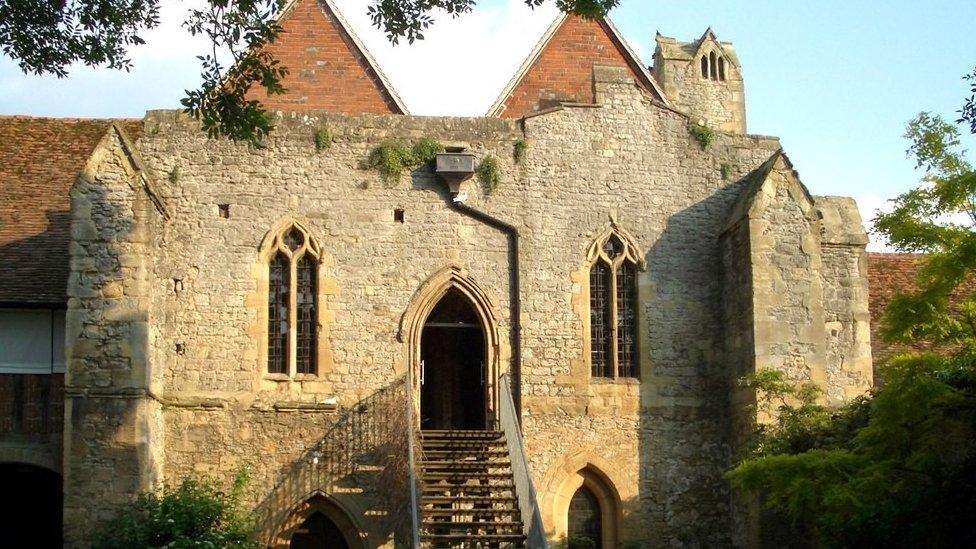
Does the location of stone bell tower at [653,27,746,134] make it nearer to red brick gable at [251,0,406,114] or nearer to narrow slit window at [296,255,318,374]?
red brick gable at [251,0,406,114]

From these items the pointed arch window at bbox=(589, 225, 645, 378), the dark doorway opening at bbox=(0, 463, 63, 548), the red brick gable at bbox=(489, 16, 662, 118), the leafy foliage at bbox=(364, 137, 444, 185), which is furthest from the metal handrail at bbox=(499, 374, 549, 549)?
the red brick gable at bbox=(489, 16, 662, 118)

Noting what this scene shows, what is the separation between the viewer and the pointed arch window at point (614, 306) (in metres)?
22.0

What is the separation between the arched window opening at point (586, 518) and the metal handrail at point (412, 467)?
9.67 ft

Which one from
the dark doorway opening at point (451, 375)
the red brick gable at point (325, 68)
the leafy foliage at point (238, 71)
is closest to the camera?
the leafy foliage at point (238, 71)

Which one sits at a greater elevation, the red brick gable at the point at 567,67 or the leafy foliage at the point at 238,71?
the red brick gable at the point at 567,67

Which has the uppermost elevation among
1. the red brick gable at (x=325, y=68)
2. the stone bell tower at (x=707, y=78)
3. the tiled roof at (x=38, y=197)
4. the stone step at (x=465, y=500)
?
the stone bell tower at (x=707, y=78)

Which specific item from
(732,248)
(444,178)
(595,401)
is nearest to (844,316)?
(732,248)

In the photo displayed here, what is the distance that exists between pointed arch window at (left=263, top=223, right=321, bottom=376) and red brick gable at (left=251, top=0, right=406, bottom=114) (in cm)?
653

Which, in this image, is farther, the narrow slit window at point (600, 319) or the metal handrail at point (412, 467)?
the narrow slit window at point (600, 319)

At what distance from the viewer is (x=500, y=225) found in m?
21.9

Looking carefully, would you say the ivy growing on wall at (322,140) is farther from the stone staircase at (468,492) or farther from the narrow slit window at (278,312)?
the stone staircase at (468,492)

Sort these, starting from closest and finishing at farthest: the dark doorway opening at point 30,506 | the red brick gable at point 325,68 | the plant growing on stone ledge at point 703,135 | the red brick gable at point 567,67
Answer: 1. the plant growing on stone ledge at point 703,135
2. the dark doorway opening at point 30,506
3. the red brick gable at point 325,68
4. the red brick gable at point 567,67

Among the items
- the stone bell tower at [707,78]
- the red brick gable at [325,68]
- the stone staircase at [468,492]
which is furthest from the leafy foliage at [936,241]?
the stone bell tower at [707,78]

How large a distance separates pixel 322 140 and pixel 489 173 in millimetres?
2716
